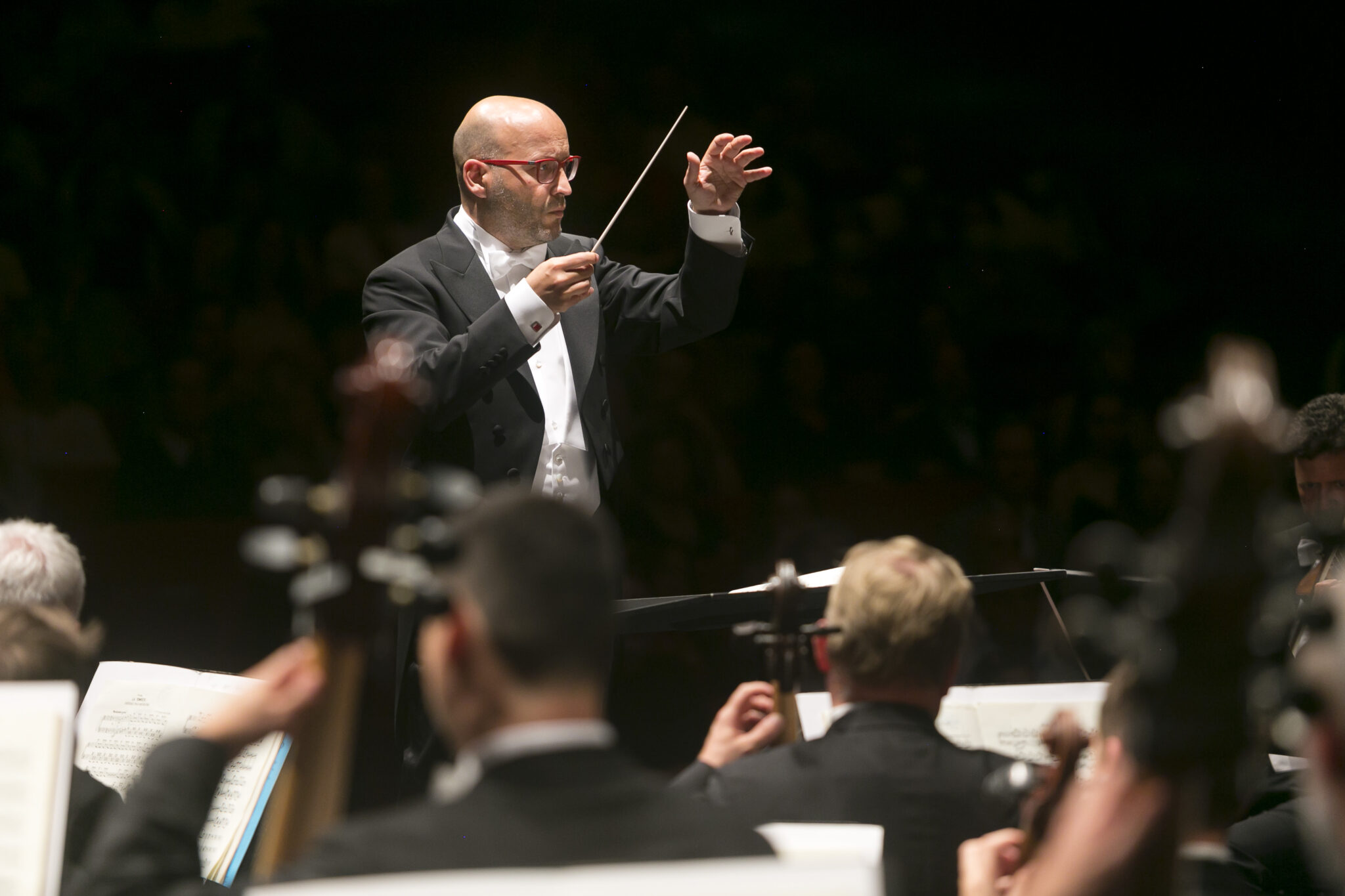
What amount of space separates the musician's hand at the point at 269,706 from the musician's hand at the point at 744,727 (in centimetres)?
66

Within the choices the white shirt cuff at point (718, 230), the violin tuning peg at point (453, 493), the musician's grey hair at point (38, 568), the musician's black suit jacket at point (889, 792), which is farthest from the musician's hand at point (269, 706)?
the white shirt cuff at point (718, 230)

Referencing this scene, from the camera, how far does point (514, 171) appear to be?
110 inches

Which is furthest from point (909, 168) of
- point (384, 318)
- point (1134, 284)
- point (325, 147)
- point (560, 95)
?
point (384, 318)

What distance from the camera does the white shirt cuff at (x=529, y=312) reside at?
2.52 metres

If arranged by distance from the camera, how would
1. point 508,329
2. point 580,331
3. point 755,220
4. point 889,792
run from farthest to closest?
point 755,220 < point 580,331 < point 508,329 < point 889,792

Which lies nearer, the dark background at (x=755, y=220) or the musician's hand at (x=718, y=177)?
the musician's hand at (x=718, y=177)

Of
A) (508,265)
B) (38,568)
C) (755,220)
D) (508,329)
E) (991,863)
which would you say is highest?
(755,220)

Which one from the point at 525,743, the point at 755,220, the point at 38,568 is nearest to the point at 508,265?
the point at 38,568

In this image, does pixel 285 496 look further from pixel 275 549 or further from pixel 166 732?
pixel 166 732

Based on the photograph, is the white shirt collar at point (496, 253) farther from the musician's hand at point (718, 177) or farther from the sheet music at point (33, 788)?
the sheet music at point (33, 788)

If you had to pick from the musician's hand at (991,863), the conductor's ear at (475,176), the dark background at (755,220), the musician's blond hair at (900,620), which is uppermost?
the dark background at (755,220)

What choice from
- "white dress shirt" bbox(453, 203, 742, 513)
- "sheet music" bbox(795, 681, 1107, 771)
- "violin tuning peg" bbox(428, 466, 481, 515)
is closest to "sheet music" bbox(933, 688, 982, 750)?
"sheet music" bbox(795, 681, 1107, 771)

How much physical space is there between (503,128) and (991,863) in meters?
1.86

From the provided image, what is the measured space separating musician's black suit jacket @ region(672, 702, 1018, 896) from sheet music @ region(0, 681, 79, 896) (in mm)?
685
